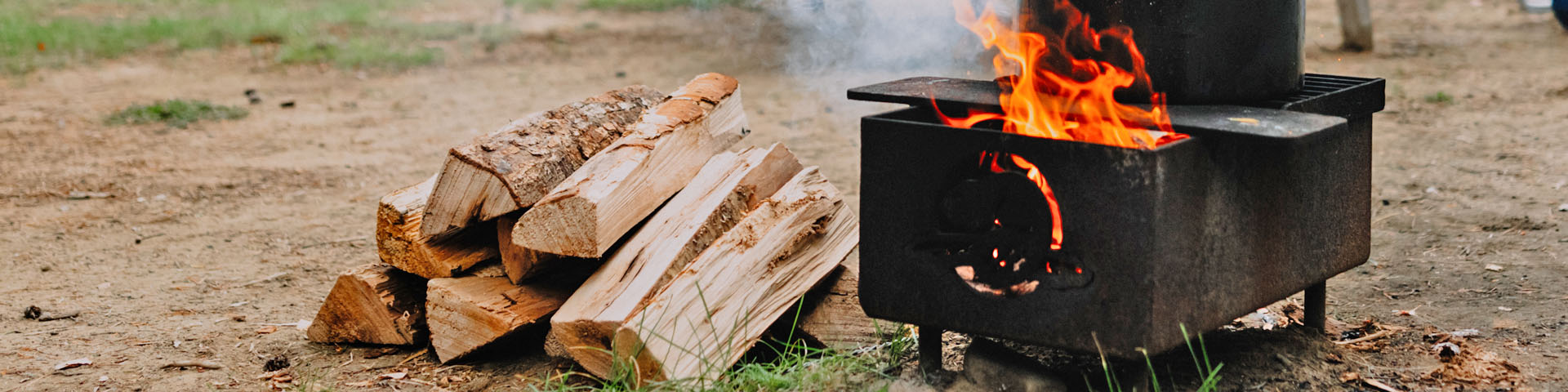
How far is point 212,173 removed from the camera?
21.1 feet

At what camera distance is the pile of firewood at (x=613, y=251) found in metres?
3.07

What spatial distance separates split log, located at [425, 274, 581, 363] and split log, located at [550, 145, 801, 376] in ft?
0.41

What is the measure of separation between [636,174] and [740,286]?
0.43 meters

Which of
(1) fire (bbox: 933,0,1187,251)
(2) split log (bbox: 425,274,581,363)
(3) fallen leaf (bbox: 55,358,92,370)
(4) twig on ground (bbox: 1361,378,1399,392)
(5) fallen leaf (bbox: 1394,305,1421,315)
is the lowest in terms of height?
(5) fallen leaf (bbox: 1394,305,1421,315)

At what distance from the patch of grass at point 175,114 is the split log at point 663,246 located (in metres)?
5.69

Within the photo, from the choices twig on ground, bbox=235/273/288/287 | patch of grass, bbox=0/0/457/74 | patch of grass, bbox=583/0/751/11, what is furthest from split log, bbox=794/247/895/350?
patch of grass, bbox=583/0/751/11

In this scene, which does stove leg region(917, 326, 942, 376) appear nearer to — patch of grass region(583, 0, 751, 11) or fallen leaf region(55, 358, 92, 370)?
fallen leaf region(55, 358, 92, 370)

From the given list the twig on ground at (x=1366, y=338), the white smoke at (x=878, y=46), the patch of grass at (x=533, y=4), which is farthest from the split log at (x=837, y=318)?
the patch of grass at (x=533, y=4)

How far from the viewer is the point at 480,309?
129 inches

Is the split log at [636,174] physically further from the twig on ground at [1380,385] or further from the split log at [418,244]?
the twig on ground at [1380,385]

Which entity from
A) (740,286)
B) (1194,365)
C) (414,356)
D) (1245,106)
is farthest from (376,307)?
(1245,106)

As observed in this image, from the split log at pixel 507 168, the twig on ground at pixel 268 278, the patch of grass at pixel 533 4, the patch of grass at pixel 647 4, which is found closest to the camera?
the split log at pixel 507 168

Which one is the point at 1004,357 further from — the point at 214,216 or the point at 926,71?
the point at 926,71

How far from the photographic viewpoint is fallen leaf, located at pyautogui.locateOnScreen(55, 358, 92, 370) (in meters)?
3.50
